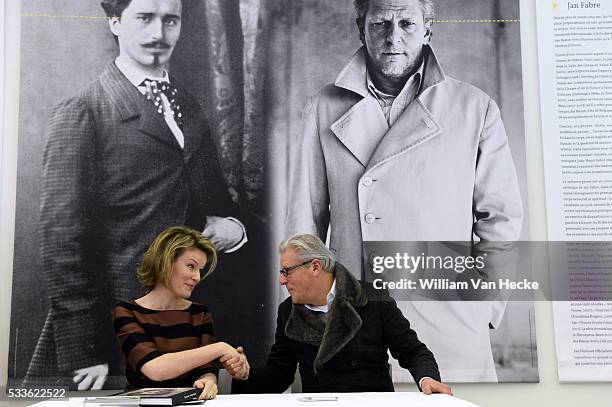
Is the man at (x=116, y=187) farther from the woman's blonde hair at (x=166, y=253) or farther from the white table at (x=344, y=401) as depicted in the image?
the white table at (x=344, y=401)

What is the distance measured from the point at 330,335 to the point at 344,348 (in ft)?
0.30

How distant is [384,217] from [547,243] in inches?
33.3

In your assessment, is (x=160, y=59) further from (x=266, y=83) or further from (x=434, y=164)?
(x=434, y=164)

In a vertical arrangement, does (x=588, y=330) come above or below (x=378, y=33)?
below

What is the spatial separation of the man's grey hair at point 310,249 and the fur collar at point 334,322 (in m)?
0.05

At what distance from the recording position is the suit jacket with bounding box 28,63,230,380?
11.1 feet

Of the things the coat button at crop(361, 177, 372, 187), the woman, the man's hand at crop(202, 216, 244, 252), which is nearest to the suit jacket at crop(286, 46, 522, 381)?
the coat button at crop(361, 177, 372, 187)

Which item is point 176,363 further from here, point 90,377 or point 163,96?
point 163,96

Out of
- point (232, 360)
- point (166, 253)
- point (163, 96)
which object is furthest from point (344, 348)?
point (163, 96)

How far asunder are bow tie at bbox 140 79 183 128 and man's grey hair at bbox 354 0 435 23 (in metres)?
1.04

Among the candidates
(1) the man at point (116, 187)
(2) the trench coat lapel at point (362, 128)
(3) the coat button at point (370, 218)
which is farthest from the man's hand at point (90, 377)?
(2) the trench coat lapel at point (362, 128)

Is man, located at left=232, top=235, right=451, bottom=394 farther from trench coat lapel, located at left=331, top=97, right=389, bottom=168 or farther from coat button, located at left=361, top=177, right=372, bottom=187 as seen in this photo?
trench coat lapel, located at left=331, top=97, right=389, bottom=168

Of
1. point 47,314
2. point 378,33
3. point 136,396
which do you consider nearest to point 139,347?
point 136,396

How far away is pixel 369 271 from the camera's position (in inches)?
136
